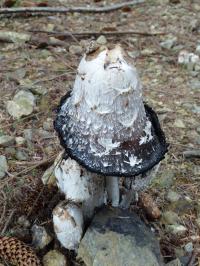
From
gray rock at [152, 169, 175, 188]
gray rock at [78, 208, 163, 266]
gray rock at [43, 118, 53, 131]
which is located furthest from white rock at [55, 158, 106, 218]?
gray rock at [43, 118, 53, 131]

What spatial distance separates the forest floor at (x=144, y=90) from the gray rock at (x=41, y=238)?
2.3 inches

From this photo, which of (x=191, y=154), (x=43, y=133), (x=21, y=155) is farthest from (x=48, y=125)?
(x=191, y=154)

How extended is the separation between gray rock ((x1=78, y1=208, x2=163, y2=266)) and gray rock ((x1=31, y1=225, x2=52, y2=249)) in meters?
0.20

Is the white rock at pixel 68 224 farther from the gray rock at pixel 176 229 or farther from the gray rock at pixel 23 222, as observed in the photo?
the gray rock at pixel 176 229

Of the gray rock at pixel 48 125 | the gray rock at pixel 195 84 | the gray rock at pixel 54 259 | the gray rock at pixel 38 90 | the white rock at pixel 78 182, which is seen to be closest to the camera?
the white rock at pixel 78 182

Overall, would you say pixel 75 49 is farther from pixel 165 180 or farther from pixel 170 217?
pixel 170 217

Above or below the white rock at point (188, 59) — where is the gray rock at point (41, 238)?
above

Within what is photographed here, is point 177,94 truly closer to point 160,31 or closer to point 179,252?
point 160,31

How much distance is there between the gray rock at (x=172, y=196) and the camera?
251 cm

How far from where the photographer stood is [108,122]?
173 cm

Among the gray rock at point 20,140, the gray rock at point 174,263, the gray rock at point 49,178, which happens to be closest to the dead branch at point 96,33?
the gray rock at point 20,140

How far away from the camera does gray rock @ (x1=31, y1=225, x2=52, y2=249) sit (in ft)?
6.92

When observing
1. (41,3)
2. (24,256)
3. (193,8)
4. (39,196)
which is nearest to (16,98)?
(39,196)

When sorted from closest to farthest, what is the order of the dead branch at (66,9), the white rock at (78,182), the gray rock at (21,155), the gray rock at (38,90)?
the white rock at (78,182) → the gray rock at (21,155) → the gray rock at (38,90) → the dead branch at (66,9)
